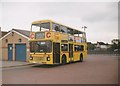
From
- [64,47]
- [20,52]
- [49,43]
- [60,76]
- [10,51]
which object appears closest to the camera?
[60,76]

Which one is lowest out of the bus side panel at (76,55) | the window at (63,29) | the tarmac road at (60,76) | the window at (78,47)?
the tarmac road at (60,76)

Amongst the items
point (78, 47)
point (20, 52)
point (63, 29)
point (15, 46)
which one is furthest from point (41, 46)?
point (15, 46)

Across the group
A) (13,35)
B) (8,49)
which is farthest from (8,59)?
(13,35)

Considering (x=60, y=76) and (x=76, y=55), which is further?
(x=76, y=55)

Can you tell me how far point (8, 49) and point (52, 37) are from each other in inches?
480

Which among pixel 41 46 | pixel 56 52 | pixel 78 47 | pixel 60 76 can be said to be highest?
pixel 41 46

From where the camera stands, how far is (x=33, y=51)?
19.4m

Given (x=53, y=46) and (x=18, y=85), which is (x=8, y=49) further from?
(x=18, y=85)

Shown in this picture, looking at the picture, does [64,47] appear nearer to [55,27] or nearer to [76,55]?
[55,27]

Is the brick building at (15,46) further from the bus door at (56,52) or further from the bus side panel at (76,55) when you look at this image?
the bus door at (56,52)

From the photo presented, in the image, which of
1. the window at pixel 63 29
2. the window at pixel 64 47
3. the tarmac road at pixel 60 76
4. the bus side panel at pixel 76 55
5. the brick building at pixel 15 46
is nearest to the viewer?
the tarmac road at pixel 60 76

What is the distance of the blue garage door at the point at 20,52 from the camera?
89.1ft

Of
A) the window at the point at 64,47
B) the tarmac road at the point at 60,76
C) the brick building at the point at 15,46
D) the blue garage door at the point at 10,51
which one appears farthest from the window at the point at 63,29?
the blue garage door at the point at 10,51

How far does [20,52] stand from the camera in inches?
1080
